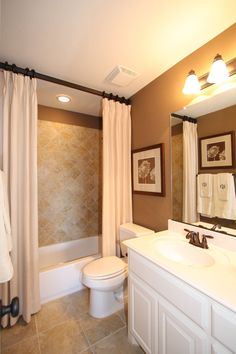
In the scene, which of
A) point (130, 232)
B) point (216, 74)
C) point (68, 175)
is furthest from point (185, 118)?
point (68, 175)

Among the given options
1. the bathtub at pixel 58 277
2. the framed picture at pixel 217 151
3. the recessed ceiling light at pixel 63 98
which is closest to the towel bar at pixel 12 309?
the bathtub at pixel 58 277

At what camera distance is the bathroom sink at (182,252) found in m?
1.18

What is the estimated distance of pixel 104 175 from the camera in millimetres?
2004

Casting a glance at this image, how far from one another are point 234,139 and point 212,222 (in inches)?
25.1

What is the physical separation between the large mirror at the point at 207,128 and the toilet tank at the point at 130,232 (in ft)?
1.26

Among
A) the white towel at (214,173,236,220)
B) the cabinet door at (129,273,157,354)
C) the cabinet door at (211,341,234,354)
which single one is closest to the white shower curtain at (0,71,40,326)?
the cabinet door at (129,273,157,354)

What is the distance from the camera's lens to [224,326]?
72 cm

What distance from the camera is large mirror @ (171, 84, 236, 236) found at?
122 centimetres

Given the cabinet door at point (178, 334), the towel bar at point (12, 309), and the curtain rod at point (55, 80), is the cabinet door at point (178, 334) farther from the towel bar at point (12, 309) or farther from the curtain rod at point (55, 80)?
the curtain rod at point (55, 80)

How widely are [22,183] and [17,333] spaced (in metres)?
1.27

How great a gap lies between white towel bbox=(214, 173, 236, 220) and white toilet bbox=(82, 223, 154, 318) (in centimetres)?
80

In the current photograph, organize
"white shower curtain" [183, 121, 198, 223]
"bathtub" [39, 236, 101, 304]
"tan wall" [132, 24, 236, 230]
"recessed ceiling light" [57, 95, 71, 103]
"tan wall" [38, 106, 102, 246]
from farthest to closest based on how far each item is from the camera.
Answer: "tan wall" [38, 106, 102, 246] → "recessed ceiling light" [57, 95, 71, 103] → "bathtub" [39, 236, 101, 304] → "white shower curtain" [183, 121, 198, 223] → "tan wall" [132, 24, 236, 230]

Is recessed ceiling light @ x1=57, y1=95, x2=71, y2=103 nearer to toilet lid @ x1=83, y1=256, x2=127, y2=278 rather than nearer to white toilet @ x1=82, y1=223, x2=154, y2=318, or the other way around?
white toilet @ x1=82, y1=223, x2=154, y2=318

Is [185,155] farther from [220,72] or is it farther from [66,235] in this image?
[66,235]
